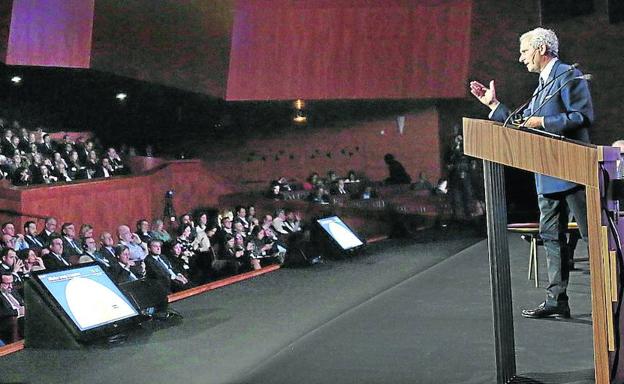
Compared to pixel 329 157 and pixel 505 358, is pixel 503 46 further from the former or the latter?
pixel 505 358

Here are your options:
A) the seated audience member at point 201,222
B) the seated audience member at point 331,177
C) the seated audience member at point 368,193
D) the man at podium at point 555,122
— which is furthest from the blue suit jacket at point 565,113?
the seated audience member at point 368,193

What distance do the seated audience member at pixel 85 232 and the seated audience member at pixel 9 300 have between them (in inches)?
20.9

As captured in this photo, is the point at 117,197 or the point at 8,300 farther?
the point at 117,197

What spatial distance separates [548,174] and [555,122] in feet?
2.58

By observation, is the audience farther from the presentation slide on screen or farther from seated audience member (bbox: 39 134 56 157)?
the presentation slide on screen

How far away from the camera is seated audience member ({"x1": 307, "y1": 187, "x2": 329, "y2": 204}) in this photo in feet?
21.5

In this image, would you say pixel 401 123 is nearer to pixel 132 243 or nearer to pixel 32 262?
pixel 132 243

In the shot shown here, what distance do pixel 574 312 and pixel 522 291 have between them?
2.28 feet

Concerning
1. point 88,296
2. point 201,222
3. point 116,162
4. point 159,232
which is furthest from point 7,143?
point 88,296

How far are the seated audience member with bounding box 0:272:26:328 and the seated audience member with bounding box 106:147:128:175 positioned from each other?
107 centimetres

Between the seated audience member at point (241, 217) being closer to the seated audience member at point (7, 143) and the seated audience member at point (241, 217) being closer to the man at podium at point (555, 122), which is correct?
the seated audience member at point (7, 143)

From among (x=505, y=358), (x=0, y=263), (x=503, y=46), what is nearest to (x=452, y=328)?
(x=505, y=358)

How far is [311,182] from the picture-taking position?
6.66 metres

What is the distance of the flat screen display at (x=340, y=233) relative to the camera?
573 centimetres
